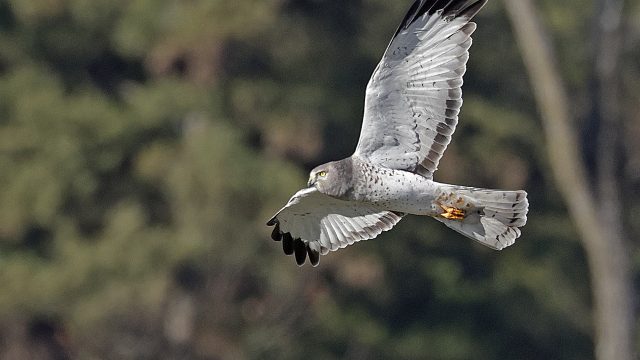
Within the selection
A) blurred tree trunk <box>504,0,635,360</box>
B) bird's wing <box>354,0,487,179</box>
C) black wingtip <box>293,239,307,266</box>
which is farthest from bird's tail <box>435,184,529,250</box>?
blurred tree trunk <box>504,0,635,360</box>

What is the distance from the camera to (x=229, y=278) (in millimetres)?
17672

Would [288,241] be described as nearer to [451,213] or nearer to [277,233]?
[277,233]

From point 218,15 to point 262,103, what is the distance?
1313mm

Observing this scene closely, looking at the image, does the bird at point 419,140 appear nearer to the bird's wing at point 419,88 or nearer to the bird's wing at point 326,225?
the bird's wing at point 419,88

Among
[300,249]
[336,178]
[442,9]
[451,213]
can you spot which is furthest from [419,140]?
[300,249]

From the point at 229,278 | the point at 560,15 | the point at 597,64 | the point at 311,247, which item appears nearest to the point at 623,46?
the point at 597,64

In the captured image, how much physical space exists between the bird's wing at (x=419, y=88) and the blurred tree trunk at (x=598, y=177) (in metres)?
8.34

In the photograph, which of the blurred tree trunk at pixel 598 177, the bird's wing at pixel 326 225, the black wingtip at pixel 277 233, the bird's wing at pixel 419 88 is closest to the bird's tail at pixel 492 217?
the bird's wing at pixel 419 88

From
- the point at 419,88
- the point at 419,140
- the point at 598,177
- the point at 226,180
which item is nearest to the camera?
the point at 419,88

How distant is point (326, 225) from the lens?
8.57m

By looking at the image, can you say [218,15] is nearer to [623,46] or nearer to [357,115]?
[357,115]

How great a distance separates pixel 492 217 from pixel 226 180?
29.3ft

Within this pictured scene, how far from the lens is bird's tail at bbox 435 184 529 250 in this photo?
8055 mm

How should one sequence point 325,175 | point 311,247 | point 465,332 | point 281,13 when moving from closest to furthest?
point 325,175 → point 311,247 → point 281,13 → point 465,332
